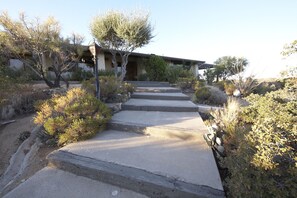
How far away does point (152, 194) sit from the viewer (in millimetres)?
2002

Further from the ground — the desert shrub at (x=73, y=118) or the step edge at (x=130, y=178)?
the desert shrub at (x=73, y=118)

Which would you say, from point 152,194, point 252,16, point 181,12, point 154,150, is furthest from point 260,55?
point 152,194

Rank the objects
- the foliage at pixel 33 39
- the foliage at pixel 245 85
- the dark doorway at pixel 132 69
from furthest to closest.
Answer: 1. the dark doorway at pixel 132 69
2. the foliage at pixel 245 85
3. the foliage at pixel 33 39

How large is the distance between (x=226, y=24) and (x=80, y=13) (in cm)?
754

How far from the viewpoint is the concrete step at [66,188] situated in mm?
2006

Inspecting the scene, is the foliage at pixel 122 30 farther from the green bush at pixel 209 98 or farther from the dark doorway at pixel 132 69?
the dark doorway at pixel 132 69

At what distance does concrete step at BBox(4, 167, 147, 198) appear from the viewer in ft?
6.58

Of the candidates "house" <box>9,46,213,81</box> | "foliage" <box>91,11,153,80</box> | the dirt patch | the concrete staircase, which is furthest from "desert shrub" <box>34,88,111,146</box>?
"house" <box>9,46,213,81</box>

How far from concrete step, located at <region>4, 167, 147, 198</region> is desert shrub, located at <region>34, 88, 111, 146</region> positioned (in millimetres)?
942

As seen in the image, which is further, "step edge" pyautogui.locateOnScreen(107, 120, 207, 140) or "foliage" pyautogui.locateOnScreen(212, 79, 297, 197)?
"step edge" pyautogui.locateOnScreen(107, 120, 207, 140)

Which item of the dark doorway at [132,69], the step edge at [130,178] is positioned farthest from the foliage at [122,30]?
the dark doorway at [132,69]

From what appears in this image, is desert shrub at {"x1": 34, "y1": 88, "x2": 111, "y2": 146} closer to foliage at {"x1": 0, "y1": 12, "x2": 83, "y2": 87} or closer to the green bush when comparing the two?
the green bush

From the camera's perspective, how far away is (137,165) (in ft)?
7.67

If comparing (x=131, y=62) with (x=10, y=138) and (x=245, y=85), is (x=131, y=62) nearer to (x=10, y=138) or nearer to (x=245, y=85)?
(x=245, y=85)
